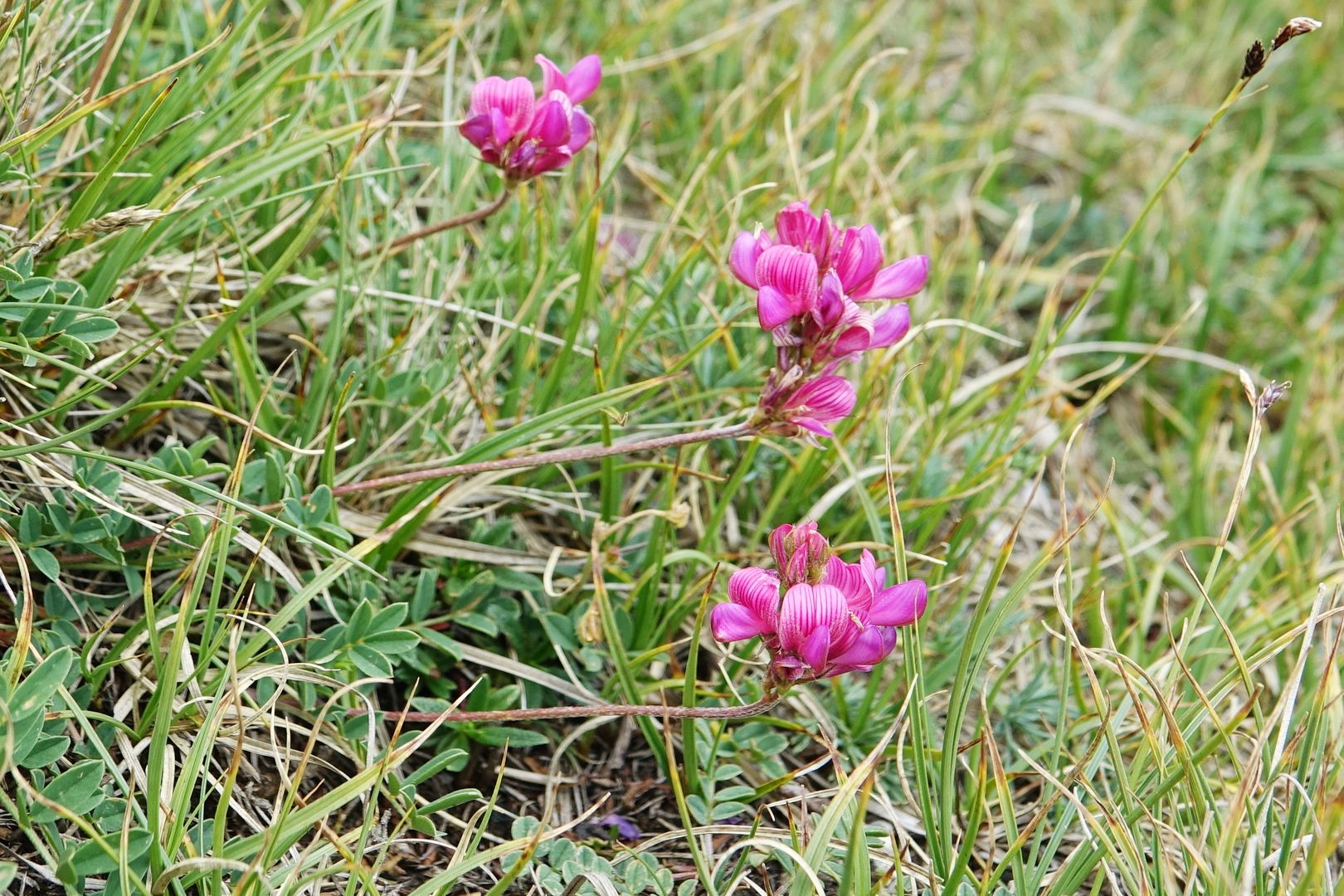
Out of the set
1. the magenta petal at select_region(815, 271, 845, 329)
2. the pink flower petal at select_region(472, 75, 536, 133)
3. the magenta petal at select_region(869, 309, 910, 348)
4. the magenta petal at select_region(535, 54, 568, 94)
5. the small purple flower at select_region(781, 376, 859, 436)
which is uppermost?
the magenta petal at select_region(535, 54, 568, 94)

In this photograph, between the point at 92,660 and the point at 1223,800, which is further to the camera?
the point at 1223,800

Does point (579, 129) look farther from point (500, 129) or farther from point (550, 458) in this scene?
point (550, 458)

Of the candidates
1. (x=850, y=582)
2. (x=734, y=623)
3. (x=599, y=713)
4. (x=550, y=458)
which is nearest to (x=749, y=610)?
(x=734, y=623)

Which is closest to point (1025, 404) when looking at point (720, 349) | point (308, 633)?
point (720, 349)

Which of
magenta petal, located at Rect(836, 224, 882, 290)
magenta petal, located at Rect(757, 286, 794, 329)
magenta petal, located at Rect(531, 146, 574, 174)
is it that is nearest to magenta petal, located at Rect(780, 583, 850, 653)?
magenta petal, located at Rect(757, 286, 794, 329)

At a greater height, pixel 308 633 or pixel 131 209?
pixel 131 209

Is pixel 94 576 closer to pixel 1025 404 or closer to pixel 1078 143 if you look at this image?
pixel 1025 404

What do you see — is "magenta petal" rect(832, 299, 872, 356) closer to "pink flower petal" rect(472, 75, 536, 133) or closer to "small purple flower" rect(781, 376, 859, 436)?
"small purple flower" rect(781, 376, 859, 436)
